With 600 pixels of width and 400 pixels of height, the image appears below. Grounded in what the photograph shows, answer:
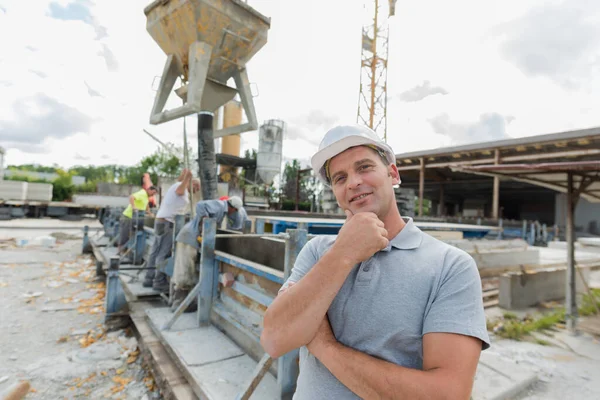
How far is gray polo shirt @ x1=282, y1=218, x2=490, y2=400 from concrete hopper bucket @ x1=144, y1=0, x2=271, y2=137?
531 cm

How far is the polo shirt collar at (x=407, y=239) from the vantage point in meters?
1.10

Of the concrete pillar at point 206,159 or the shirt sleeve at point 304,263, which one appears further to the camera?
the concrete pillar at point 206,159

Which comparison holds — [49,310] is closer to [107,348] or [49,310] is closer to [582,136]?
[107,348]

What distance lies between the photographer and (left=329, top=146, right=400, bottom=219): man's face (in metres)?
1.15

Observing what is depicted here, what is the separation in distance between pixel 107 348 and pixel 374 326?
374 centimetres

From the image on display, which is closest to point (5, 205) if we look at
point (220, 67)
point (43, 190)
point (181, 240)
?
point (43, 190)

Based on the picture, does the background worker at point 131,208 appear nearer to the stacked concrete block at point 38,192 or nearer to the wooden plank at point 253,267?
the wooden plank at point 253,267

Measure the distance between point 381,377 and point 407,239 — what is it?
0.45 meters

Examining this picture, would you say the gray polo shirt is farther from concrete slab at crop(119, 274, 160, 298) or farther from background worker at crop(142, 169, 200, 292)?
background worker at crop(142, 169, 200, 292)

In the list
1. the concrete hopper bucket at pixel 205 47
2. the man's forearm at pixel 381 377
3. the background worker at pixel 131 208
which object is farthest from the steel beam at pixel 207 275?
the background worker at pixel 131 208

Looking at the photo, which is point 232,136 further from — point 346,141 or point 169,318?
point 346,141

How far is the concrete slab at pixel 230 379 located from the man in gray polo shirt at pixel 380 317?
4.67ft

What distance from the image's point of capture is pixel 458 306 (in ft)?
3.12

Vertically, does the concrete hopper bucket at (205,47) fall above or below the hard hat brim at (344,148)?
above
